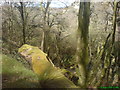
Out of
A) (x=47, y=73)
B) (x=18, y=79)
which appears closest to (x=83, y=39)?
(x=47, y=73)

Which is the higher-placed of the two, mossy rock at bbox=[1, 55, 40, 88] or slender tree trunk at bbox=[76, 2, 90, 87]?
slender tree trunk at bbox=[76, 2, 90, 87]

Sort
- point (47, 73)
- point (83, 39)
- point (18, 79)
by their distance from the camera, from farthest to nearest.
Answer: point (47, 73) → point (18, 79) → point (83, 39)

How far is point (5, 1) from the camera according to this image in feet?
38.1

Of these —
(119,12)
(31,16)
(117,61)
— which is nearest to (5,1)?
(31,16)

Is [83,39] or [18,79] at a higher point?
[83,39]

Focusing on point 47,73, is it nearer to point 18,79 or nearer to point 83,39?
point 18,79

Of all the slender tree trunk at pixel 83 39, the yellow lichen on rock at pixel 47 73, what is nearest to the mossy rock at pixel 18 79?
the yellow lichen on rock at pixel 47 73

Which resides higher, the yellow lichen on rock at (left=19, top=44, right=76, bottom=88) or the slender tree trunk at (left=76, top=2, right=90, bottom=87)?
the slender tree trunk at (left=76, top=2, right=90, bottom=87)

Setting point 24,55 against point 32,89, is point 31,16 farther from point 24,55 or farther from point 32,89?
point 32,89

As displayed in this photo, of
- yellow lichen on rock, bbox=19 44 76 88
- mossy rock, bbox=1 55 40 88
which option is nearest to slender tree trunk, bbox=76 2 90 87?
yellow lichen on rock, bbox=19 44 76 88

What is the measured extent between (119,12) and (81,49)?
154 inches

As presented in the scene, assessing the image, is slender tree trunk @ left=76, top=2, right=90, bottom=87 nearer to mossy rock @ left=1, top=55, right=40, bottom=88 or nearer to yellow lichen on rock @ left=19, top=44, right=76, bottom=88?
yellow lichen on rock @ left=19, top=44, right=76, bottom=88

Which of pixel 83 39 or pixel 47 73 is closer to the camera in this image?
pixel 83 39

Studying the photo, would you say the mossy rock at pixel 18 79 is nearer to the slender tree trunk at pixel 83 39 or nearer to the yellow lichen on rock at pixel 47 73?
the yellow lichen on rock at pixel 47 73
